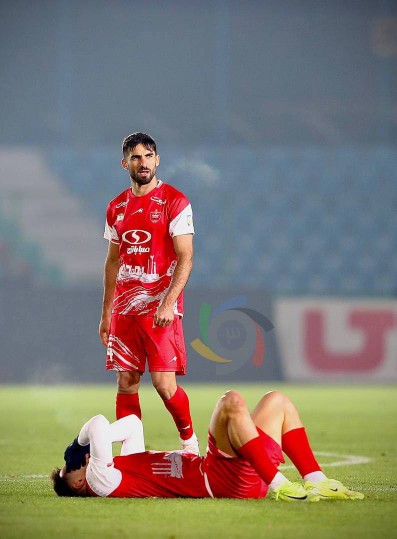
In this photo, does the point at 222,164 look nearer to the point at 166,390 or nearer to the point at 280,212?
the point at 280,212

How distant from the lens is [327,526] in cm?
467

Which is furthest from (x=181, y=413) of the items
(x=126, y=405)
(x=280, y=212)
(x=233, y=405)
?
(x=280, y=212)

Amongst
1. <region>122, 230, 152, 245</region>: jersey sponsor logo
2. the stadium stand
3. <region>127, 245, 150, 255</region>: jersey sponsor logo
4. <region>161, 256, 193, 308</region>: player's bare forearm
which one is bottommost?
<region>161, 256, 193, 308</region>: player's bare forearm

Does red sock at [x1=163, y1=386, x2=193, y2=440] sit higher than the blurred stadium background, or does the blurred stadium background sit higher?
the blurred stadium background

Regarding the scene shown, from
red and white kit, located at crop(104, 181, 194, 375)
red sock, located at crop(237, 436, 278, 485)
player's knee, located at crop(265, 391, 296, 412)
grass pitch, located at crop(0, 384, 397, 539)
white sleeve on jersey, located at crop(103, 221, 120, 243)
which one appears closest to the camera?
grass pitch, located at crop(0, 384, 397, 539)

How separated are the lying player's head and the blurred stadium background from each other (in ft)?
32.5

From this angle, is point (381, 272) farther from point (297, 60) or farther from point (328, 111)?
point (297, 60)

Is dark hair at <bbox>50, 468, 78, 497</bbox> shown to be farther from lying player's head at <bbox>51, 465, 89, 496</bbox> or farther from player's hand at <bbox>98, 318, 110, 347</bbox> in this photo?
player's hand at <bbox>98, 318, 110, 347</bbox>

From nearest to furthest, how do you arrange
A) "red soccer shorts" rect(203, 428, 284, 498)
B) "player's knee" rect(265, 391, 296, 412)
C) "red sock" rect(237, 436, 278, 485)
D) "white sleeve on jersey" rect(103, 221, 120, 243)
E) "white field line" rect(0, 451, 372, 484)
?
1. "red sock" rect(237, 436, 278, 485)
2. "red soccer shorts" rect(203, 428, 284, 498)
3. "player's knee" rect(265, 391, 296, 412)
4. "white field line" rect(0, 451, 372, 484)
5. "white sleeve on jersey" rect(103, 221, 120, 243)

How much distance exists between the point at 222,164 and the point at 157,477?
1450 cm

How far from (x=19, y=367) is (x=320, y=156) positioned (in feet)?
22.3

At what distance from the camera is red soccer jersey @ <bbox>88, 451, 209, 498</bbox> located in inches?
210

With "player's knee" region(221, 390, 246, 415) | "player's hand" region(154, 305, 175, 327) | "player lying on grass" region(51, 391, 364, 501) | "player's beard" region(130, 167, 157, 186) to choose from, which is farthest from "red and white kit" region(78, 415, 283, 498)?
"player's beard" region(130, 167, 157, 186)

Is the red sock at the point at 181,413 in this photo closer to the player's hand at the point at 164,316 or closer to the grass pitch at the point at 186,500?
the player's hand at the point at 164,316
